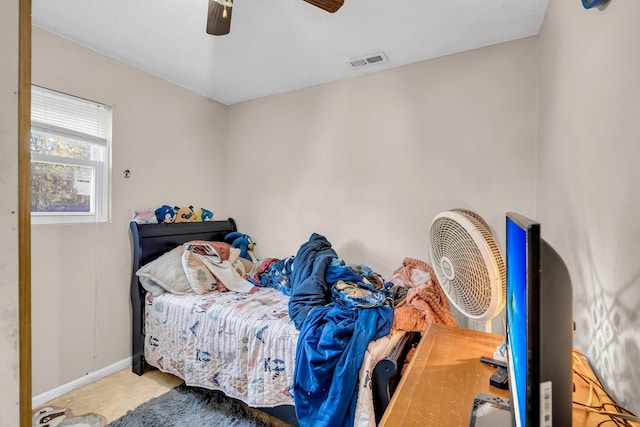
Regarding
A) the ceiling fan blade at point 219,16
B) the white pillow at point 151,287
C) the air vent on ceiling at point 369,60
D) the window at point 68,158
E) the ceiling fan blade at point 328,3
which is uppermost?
the air vent on ceiling at point 369,60

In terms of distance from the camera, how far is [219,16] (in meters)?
1.46

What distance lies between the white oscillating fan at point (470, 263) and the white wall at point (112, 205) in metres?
2.41

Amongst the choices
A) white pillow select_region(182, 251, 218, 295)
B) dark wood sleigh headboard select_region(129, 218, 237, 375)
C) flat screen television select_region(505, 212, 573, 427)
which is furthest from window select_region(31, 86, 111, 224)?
flat screen television select_region(505, 212, 573, 427)

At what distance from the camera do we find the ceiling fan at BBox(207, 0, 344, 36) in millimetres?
1386

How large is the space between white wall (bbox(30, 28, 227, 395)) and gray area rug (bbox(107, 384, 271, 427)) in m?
0.69

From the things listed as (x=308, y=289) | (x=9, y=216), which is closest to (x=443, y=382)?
(x=308, y=289)

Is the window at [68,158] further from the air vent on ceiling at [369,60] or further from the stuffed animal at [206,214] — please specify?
the air vent on ceiling at [369,60]

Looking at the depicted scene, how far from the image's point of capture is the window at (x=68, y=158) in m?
2.03

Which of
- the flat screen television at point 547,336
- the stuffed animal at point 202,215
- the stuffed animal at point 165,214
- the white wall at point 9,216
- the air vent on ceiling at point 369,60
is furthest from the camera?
the stuffed animal at point 202,215

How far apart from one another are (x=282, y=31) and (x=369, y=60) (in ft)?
2.42

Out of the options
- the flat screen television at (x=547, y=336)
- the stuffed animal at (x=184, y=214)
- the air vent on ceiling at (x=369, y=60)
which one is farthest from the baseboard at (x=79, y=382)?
the air vent on ceiling at (x=369, y=60)

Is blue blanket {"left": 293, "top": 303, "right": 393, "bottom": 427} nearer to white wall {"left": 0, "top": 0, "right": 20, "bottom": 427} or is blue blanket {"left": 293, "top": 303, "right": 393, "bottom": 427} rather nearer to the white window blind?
white wall {"left": 0, "top": 0, "right": 20, "bottom": 427}

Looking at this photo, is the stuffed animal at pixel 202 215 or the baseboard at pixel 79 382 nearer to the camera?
the baseboard at pixel 79 382

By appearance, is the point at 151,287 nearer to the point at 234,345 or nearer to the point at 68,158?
the point at 234,345
